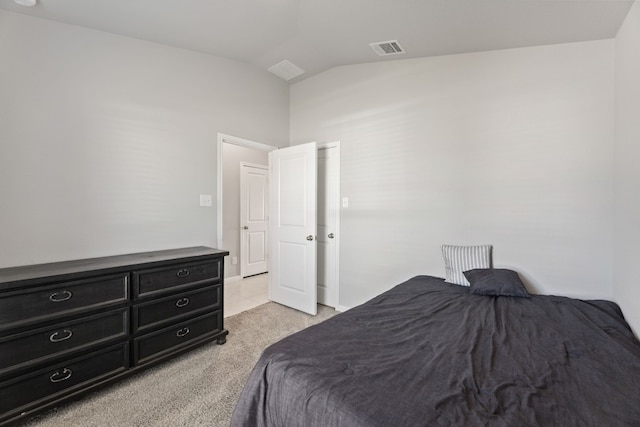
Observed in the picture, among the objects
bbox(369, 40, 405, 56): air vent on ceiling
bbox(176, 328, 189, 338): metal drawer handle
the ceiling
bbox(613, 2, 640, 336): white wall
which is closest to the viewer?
bbox(613, 2, 640, 336): white wall

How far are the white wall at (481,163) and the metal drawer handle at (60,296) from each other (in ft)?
8.30

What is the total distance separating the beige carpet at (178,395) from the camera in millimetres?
1643

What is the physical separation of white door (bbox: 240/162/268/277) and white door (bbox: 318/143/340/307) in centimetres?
192

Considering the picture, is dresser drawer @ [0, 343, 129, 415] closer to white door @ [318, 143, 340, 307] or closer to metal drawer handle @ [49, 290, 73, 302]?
metal drawer handle @ [49, 290, 73, 302]

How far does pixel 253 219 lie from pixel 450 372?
4525 mm

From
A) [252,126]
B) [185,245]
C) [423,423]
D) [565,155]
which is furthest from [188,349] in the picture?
[565,155]

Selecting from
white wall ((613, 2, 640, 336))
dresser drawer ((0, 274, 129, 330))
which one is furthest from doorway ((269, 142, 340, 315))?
white wall ((613, 2, 640, 336))

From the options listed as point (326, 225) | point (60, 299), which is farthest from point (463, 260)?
point (60, 299)

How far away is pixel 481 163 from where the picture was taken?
2.50m

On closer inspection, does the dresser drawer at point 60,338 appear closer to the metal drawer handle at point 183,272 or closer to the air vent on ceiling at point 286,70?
the metal drawer handle at point 183,272

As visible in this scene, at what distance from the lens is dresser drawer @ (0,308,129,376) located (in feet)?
5.08

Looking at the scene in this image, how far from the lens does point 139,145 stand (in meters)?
2.46

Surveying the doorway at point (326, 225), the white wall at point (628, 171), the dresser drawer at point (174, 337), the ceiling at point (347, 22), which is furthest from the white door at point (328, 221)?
the white wall at point (628, 171)

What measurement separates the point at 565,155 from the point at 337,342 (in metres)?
2.38
